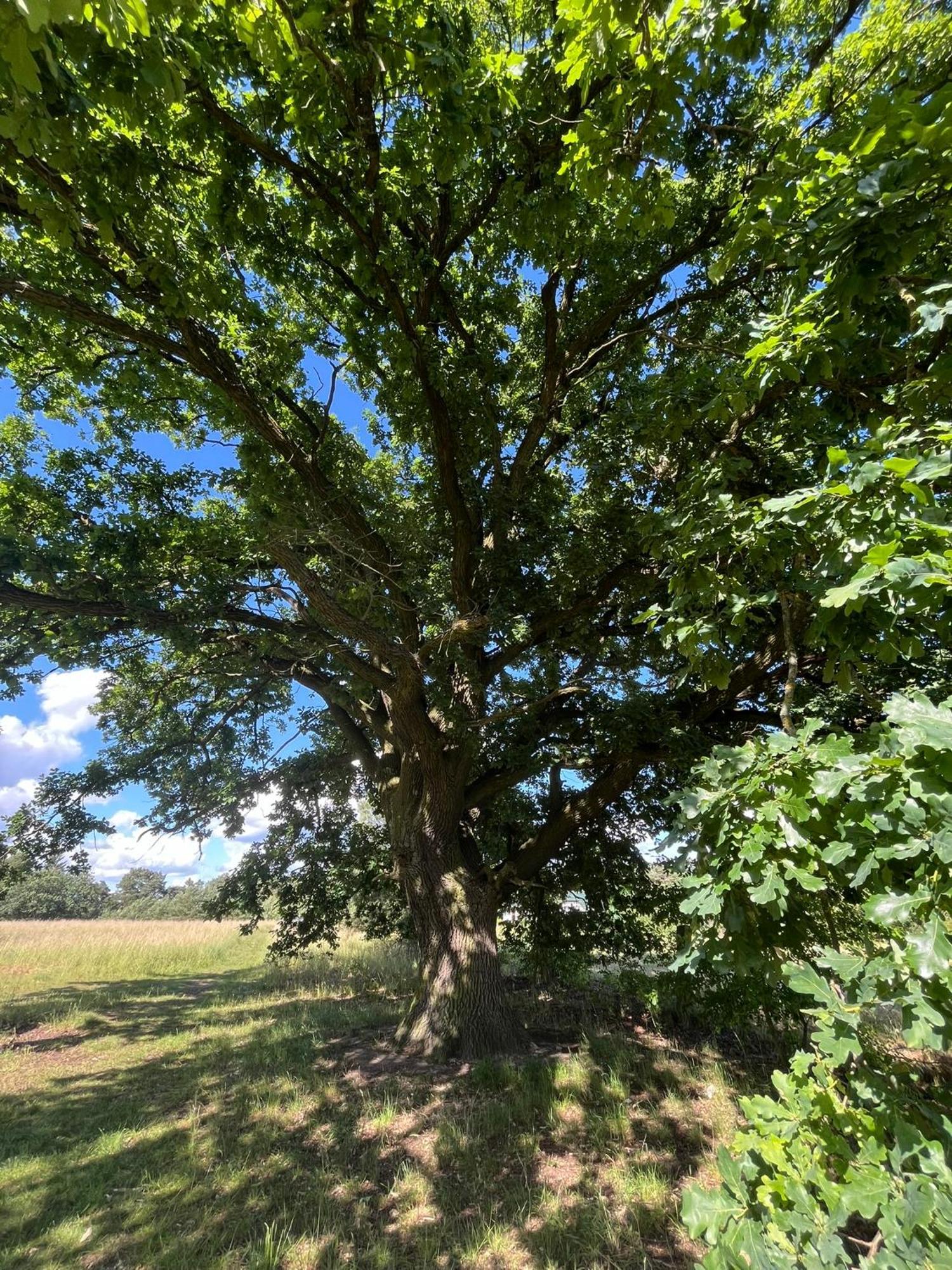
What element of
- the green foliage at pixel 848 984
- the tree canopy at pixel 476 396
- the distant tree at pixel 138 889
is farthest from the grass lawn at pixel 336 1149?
the distant tree at pixel 138 889

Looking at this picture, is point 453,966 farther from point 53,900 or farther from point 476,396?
point 53,900

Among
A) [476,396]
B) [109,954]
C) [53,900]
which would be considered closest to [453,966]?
[476,396]

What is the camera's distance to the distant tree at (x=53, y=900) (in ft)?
141

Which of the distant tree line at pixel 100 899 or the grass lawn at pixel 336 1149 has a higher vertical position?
the distant tree line at pixel 100 899

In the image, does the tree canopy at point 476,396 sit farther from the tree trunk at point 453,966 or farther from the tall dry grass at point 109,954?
the tall dry grass at point 109,954

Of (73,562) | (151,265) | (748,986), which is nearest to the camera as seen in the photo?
(151,265)

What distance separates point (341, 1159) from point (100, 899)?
66.0 meters

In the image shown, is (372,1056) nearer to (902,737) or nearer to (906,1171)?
(906,1171)

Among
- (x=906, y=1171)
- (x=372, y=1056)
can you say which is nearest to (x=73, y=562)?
(x=372, y=1056)

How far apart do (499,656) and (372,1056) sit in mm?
4318

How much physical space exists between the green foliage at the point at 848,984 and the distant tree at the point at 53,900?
52.2 m

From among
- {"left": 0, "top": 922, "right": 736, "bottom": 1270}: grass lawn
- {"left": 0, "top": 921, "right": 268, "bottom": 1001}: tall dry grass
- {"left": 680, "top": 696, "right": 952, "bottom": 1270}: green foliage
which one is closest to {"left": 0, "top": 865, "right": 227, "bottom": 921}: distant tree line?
{"left": 0, "top": 921, "right": 268, "bottom": 1001}: tall dry grass

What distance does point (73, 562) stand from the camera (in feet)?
17.9

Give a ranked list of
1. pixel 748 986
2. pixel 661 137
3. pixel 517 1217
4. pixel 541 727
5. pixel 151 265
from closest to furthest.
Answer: pixel 661 137 < pixel 517 1217 < pixel 151 265 < pixel 748 986 < pixel 541 727
